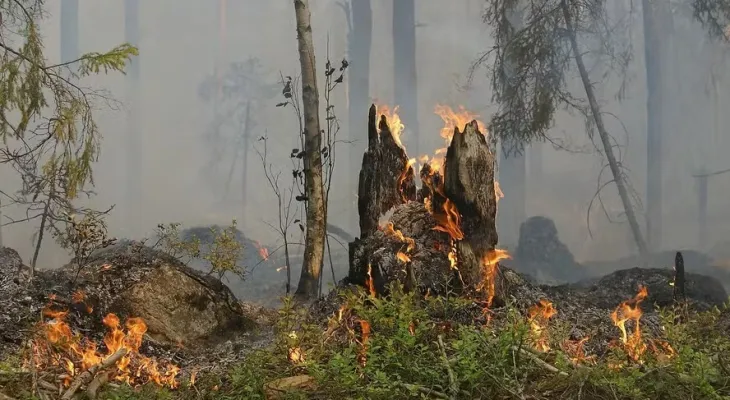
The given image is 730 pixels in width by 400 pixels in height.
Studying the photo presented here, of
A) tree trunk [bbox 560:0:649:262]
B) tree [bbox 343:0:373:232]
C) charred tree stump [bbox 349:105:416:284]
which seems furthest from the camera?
tree [bbox 343:0:373:232]

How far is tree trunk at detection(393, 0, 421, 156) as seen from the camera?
13500mm

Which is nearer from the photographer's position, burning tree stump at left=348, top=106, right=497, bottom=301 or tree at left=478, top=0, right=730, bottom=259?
burning tree stump at left=348, top=106, right=497, bottom=301

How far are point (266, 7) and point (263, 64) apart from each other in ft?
4.62

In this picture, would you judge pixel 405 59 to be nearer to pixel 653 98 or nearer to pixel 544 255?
pixel 653 98

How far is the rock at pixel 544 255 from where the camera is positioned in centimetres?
1123

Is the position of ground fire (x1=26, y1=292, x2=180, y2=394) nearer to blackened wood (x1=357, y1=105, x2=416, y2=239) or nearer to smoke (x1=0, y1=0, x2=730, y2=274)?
blackened wood (x1=357, y1=105, x2=416, y2=239)

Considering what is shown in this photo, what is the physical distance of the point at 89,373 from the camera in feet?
10.5

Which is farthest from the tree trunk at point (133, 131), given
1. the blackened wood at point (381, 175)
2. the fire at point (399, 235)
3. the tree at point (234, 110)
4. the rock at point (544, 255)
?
the rock at point (544, 255)

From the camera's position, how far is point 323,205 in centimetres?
783

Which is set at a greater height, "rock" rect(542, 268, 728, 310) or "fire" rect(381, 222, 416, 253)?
"fire" rect(381, 222, 416, 253)

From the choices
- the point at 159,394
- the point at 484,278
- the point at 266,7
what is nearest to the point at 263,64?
the point at 266,7

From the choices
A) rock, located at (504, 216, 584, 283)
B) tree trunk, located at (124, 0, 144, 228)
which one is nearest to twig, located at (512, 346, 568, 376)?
rock, located at (504, 216, 584, 283)

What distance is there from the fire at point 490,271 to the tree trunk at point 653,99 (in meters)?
7.35

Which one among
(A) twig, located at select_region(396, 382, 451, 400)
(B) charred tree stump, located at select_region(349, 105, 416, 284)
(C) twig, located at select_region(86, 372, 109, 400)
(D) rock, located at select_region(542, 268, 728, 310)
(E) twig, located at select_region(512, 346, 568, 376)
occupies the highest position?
(B) charred tree stump, located at select_region(349, 105, 416, 284)
